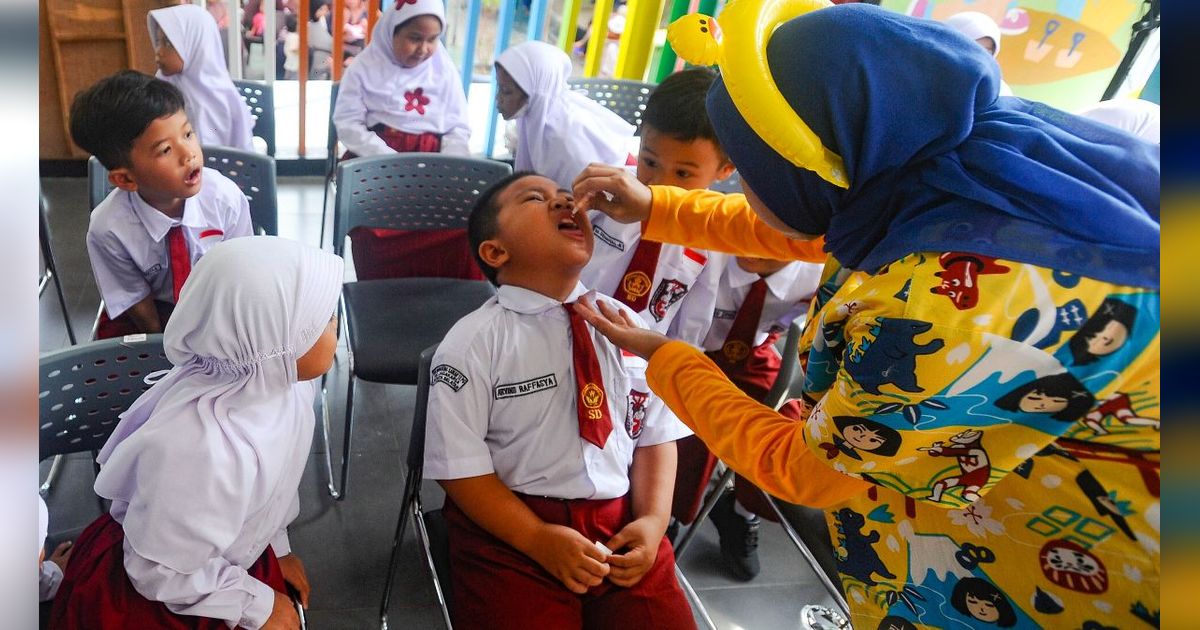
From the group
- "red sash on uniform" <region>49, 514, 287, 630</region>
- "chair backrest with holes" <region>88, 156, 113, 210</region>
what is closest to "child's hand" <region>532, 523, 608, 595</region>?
"red sash on uniform" <region>49, 514, 287, 630</region>

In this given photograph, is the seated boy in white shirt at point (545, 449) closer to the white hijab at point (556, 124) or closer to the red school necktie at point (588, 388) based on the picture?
the red school necktie at point (588, 388)

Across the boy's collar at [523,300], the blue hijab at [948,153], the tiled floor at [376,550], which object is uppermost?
the blue hijab at [948,153]

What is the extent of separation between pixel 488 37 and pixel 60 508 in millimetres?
3682

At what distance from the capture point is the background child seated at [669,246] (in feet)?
7.36

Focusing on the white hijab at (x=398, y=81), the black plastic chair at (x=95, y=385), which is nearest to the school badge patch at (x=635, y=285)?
the black plastic chair at (x=95, y=385)

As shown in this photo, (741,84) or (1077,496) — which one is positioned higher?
(741,84)

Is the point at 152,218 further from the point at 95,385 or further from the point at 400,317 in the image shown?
the point at 95,385

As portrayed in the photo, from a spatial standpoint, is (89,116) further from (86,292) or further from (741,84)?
(741,84)

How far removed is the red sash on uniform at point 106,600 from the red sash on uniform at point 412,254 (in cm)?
144

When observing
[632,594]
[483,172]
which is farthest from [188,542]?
[483,172]

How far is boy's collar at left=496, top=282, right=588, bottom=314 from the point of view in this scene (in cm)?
186

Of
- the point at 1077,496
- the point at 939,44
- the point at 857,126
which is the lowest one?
the point at 1077,496

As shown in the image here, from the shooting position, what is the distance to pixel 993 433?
1010 millimetres

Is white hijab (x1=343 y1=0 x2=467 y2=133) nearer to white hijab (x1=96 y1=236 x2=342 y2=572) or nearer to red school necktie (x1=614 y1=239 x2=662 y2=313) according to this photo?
red school necktie (x1=614 y1=239 x2=662 y2=313)
